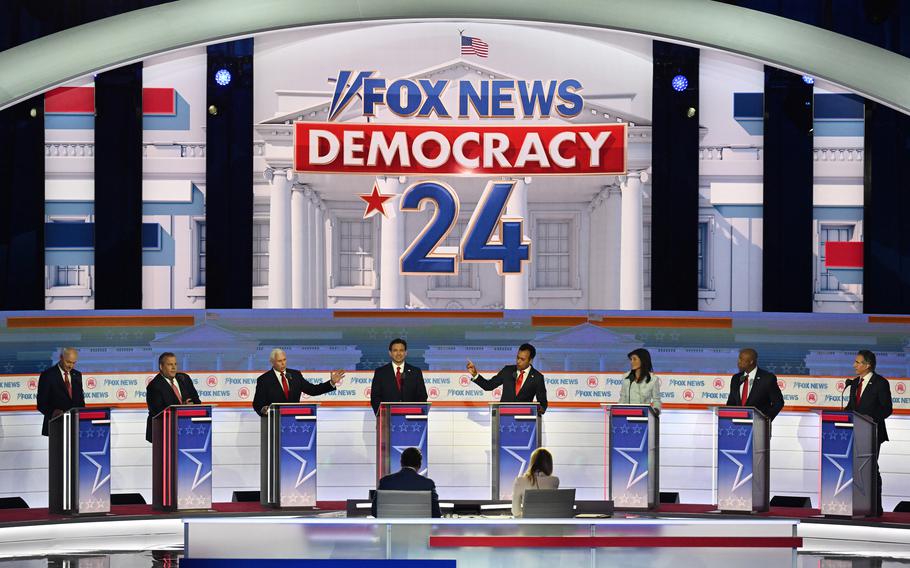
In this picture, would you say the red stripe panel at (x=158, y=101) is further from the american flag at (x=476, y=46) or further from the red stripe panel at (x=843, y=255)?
the red stripe panel at (x=843, y=255)

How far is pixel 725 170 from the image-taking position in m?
11.3

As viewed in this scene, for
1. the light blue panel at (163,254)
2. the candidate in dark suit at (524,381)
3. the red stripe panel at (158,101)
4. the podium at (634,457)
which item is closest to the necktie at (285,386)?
the candidate in dark suit at (524,381)

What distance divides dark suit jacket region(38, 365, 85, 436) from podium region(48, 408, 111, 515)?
54 cm

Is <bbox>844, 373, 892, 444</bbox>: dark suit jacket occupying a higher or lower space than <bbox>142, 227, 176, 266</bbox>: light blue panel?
lower

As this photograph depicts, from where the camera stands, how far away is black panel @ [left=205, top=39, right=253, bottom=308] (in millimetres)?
11203

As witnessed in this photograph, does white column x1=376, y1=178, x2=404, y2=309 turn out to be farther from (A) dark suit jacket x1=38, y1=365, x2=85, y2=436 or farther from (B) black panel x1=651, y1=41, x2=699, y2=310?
(A) dark suit jacket x1=38, y1=365, x2=85, y2=436

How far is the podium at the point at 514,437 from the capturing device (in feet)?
31.3

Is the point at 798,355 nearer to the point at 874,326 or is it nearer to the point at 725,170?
the point at 874,326

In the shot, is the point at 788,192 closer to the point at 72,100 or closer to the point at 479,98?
the point at 479,98

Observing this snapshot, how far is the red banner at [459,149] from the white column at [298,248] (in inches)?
10.8

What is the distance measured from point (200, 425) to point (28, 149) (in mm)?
3762

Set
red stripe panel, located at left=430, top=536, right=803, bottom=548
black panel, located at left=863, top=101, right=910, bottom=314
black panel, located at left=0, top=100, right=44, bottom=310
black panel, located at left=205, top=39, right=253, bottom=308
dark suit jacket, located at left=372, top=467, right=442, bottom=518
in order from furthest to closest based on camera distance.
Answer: black panel, located at left=205, top=39, right=253, bottom=308 < black panel, located at left=863, top=101, right=910, bottom=314 < black panel, located at left=0, top=100, right=44, bottom=310 < dark suit jacket, located at left=372, top=467, right=442, bottom=518 < red stripe panel, located at left=430, top=536, right=803, bottom=548

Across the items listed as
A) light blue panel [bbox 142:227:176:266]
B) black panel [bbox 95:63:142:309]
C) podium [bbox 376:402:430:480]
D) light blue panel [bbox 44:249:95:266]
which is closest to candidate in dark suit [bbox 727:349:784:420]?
podium [bbox 376:402:430:480]

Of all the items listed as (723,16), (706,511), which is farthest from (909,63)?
(706,511)
